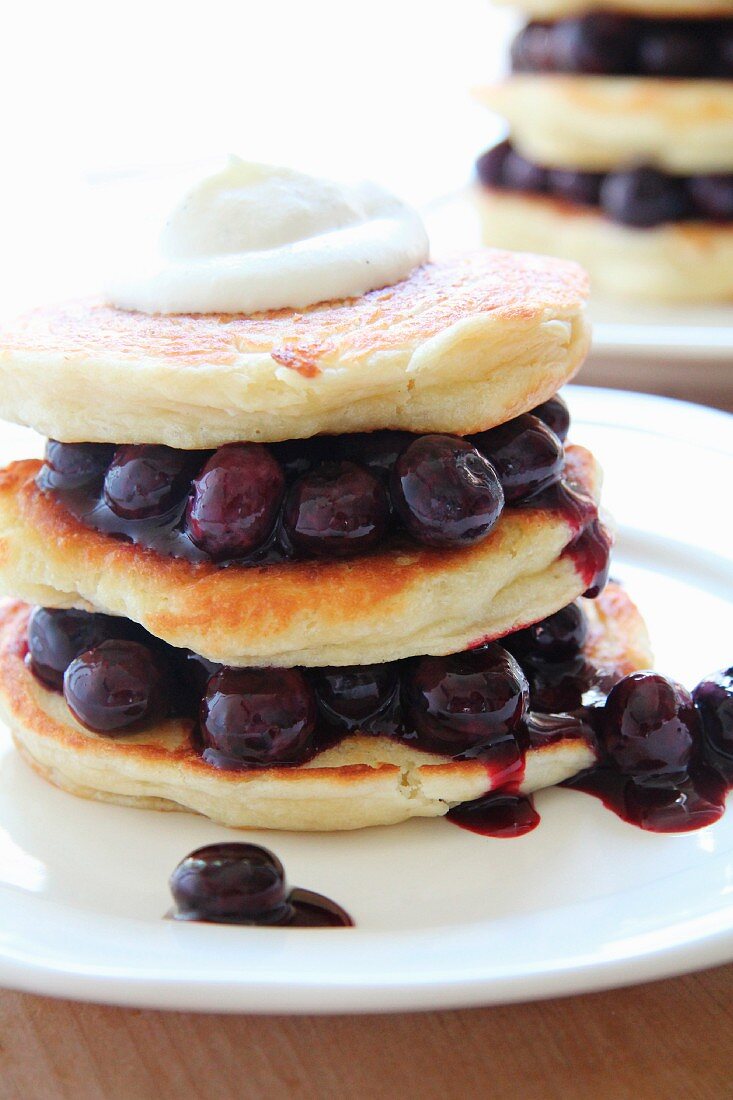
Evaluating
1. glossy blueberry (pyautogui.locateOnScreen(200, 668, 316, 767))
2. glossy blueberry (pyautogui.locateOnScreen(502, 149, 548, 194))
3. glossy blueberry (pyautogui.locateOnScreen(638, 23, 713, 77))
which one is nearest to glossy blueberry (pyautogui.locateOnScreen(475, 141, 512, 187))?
glossy blueberry (pyautogui.locateOnScreen(502, 149, 548, 194))

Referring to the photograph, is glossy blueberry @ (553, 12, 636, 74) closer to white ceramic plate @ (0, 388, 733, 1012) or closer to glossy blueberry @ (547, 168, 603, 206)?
glossy blueberry @ (547, 168, 603, 206)

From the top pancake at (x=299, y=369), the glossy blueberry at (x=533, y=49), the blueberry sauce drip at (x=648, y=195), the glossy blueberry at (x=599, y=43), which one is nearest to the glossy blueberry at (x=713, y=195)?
the blueberry sauce drip at (x=648, y=195)

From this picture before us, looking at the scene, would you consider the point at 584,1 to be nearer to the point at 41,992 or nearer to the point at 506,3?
the point at 506,3

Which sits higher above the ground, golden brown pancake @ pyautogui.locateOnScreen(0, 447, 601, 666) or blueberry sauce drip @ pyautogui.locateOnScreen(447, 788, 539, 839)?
golden brown pancake @ pyautogui.locateOnScreen(0, 447, 601, 666)

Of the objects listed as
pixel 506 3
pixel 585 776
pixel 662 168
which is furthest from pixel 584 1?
pixel 585 776

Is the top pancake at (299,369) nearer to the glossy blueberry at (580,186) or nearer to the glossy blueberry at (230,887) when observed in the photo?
the glossy blueberry at (230,887)

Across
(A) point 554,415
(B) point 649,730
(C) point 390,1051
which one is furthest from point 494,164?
(C) point 390,1051

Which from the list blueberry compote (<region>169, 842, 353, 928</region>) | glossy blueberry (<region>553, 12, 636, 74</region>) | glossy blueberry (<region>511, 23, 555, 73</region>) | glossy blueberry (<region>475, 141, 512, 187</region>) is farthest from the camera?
glossy blueberry (<region>475, 141, 512, 187</region>)
